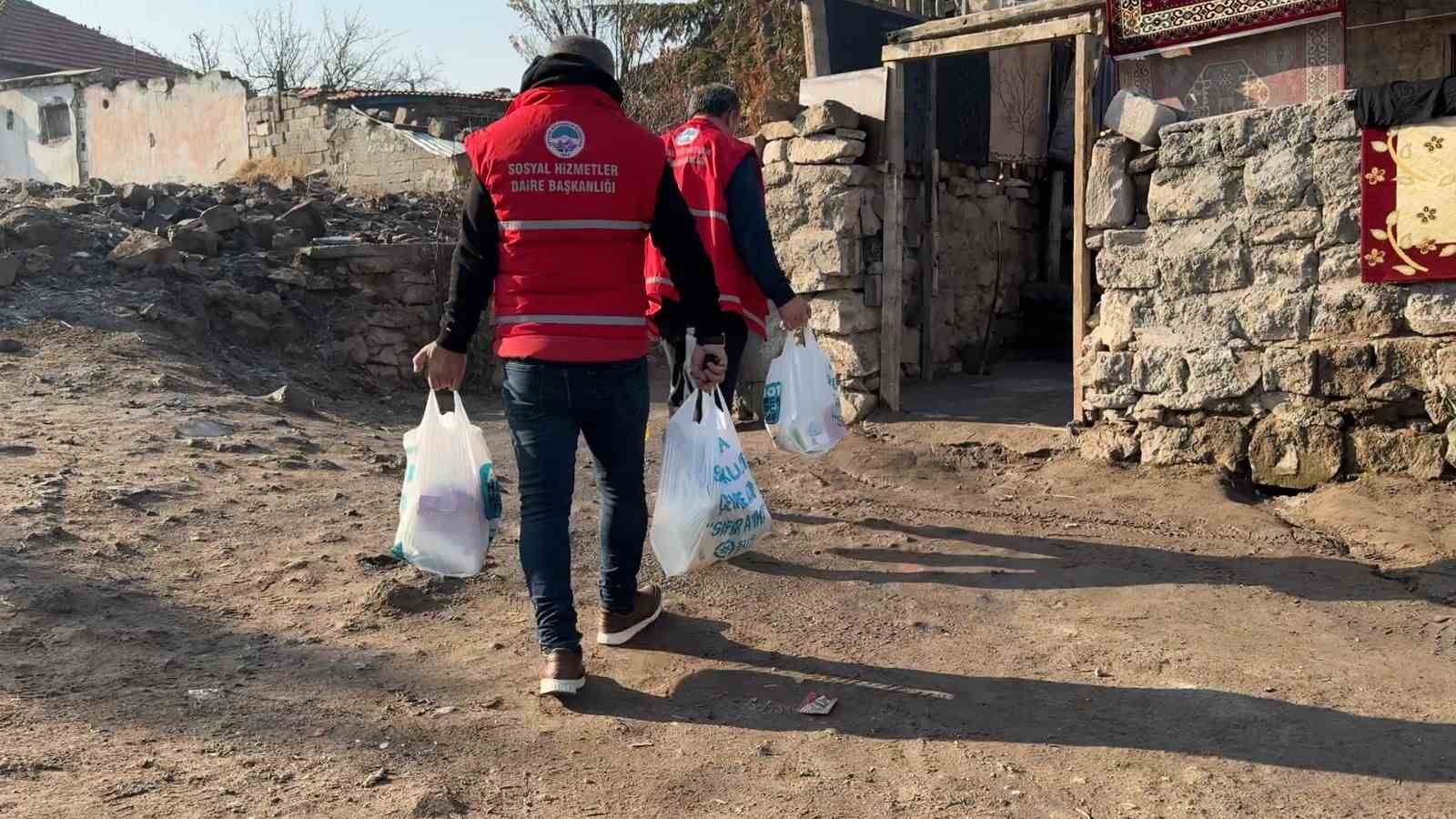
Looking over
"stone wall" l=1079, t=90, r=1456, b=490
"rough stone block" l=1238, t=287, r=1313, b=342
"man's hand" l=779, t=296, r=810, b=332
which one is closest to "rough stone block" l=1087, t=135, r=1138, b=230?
"stone wall" l=1079, t=90, r=1456, b=490

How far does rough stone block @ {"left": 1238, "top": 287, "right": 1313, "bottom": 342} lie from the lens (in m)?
5.04

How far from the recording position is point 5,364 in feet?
22.1

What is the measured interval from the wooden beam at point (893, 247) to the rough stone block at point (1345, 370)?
8.23 feet

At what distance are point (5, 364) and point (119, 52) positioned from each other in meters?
24.8

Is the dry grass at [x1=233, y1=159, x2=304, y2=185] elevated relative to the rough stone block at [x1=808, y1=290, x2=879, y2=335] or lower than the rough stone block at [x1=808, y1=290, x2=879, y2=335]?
elevated

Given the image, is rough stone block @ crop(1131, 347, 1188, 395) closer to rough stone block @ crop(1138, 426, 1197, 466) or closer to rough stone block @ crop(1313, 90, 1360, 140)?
rough stone block @ crop(1138, 426, 1197, 466)

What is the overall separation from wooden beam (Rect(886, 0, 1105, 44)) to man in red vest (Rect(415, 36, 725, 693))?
153 inches

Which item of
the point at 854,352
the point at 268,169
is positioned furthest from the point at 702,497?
the point at 268,169

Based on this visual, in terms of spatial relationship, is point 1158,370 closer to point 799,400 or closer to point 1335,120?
point 1335,120

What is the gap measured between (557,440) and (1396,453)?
3734mm

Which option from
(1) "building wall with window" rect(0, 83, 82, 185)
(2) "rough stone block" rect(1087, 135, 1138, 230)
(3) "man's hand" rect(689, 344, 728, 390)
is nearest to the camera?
(3) "man's hand" rect(689, 344, 728, 390)

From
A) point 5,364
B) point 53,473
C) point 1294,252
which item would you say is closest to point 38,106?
point 5,364

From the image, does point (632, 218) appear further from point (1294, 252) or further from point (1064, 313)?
point (1064, 313)

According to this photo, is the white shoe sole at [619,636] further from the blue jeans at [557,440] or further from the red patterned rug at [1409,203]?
the red patterned rug at [1409,203]
